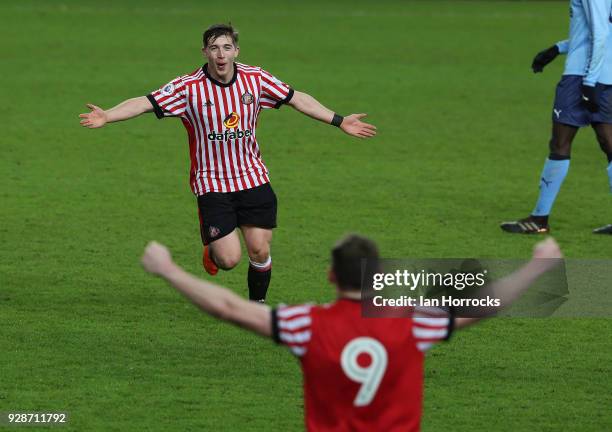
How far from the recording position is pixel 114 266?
10094 mm

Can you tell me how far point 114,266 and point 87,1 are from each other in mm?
19443

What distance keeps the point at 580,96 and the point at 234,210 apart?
3.83 meters

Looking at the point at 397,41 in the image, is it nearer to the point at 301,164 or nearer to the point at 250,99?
the point at 301,164

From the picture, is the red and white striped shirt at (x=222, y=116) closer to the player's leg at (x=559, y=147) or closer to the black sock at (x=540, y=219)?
the player's leg at (x=559, y=147)

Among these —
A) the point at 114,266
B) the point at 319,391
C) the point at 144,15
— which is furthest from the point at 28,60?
the point at 319,391

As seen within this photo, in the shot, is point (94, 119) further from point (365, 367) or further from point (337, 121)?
point (365, 367)

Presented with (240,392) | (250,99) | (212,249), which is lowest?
(240,392)

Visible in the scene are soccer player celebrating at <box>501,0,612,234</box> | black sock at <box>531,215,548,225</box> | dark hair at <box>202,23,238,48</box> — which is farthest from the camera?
black sock at <box>531,215,548,225</box>

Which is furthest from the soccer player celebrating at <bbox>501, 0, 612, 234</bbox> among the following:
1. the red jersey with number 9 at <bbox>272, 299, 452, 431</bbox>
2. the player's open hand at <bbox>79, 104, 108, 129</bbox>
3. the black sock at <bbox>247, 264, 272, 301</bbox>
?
the red jersey with number 9 at <bbox>272, 299, 452, 431</bbox>

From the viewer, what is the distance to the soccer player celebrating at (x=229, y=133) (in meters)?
8.52

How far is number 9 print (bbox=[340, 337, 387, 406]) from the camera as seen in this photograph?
176 inches

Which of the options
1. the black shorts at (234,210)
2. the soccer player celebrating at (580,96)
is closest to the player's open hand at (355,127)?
the black shorts at (234,210)

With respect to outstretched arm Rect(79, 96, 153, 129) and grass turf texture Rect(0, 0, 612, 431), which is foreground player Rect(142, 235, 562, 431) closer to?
grass turf texture Rect(0, 0, 612, 431)

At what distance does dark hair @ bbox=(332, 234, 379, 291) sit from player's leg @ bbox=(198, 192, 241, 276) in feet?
13.7
